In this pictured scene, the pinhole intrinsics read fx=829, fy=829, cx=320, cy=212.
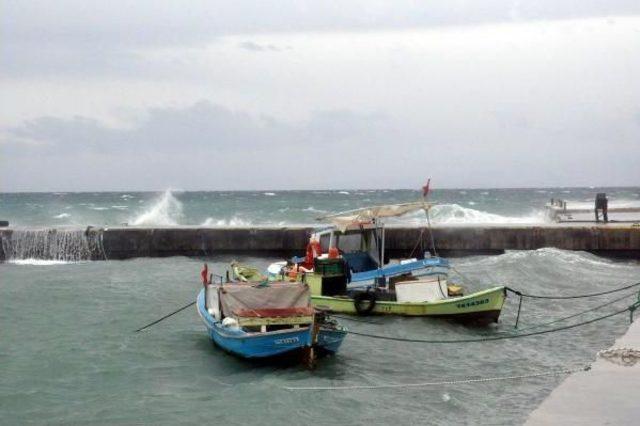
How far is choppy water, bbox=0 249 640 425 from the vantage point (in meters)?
13.7

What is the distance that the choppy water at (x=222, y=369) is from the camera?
13.7 m

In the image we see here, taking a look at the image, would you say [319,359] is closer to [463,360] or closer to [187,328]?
[463,360]

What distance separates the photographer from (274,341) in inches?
647

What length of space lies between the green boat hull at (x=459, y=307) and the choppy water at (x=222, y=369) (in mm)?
302

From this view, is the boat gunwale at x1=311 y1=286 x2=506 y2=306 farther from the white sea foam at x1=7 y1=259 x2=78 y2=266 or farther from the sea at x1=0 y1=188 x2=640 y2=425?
the white sea foam at x1=7 y1=259 x2=78 y2=266

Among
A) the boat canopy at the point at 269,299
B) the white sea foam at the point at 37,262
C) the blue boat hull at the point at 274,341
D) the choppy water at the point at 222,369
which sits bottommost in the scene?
the choppy water at the point at 222,369

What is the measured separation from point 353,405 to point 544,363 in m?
4.88

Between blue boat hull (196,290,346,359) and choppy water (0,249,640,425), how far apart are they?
305 mm

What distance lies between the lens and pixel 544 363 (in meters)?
16.8

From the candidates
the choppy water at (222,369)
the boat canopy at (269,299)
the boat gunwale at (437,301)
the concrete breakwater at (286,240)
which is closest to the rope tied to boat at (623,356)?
the choppy water at (222,369)

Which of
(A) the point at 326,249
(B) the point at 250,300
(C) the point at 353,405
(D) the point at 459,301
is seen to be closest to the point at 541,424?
(C) the point at 353,405

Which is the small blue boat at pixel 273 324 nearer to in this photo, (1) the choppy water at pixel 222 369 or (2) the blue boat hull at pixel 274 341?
(2) the blue boat hull at pixel 274 341

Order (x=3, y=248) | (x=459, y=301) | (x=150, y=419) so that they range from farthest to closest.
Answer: (x=3, y=248) < (x=459, y=301) < (x=150, y=419)

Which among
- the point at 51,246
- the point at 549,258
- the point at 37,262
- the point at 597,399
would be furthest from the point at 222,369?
the point at 51,246
